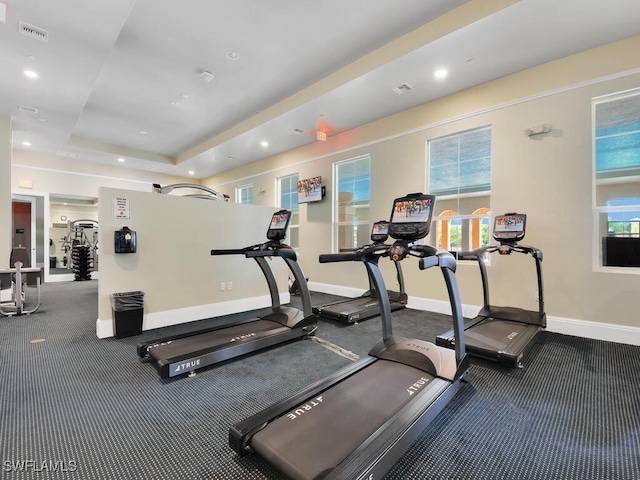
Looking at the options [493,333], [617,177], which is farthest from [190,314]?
[617,177]

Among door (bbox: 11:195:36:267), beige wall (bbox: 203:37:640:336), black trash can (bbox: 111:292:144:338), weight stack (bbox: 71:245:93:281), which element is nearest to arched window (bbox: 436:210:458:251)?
beige wall (bbox: 203:37:640:336)

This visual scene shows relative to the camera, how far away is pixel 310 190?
7109 millimetres

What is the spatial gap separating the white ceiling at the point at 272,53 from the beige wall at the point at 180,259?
192 centimetres

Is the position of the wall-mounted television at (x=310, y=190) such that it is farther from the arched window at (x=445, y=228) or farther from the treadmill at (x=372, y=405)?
the treadmill at (x=372, y=405)

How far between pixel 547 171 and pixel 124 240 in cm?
567

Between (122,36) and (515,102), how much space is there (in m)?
5.48

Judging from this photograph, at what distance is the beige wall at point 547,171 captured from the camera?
11.9 ft

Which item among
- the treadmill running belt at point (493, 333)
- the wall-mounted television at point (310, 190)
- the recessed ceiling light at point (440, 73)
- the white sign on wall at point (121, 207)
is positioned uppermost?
the recessed ceiling light at point (440, 73)

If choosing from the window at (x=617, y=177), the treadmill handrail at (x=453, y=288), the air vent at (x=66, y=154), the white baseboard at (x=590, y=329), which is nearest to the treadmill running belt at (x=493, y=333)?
the white baseboard at (x=590, y=329)

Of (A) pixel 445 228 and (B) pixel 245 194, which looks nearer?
(A) pixel 445 228

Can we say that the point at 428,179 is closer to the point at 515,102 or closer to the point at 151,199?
the point at 515,102

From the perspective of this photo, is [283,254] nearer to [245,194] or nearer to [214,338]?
[214,338]

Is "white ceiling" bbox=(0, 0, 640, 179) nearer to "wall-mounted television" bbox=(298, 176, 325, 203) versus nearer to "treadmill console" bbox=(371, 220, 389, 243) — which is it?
"wall-mounted television" bbox=(298, 176, 325, 203)

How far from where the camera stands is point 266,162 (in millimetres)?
8531
